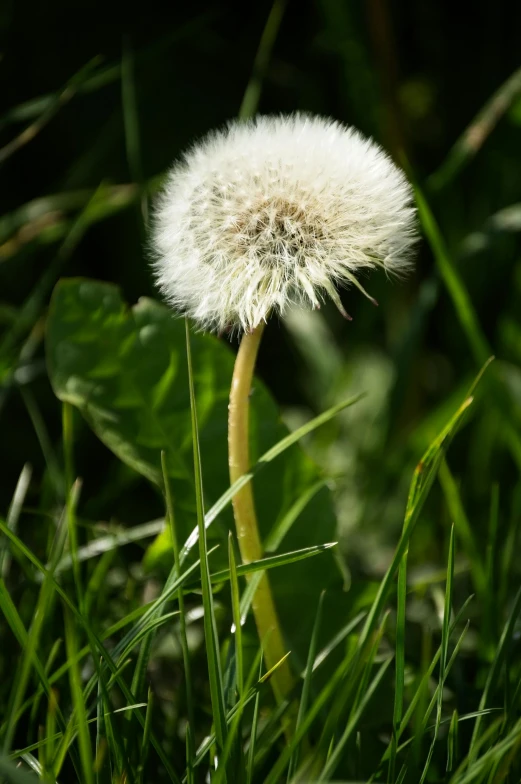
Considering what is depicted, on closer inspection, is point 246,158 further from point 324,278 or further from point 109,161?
point 109,161

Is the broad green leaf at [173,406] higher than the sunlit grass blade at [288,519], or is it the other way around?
the broad green leaf at [173,406]

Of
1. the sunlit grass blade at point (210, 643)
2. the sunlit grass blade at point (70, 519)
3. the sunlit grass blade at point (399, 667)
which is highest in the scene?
the sunlit grass blade at point (70, 519)

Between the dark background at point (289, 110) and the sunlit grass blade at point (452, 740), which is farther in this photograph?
the dark background at point (289, 110)

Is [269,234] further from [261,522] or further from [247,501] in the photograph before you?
[261,522]

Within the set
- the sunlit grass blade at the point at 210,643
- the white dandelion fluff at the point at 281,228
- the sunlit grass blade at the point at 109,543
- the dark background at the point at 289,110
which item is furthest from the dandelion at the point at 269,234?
the dark background at the point at 289,110

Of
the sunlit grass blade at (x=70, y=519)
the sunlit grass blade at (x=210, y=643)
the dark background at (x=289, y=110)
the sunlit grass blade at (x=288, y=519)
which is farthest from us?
the dark background at (x=289, y=110)

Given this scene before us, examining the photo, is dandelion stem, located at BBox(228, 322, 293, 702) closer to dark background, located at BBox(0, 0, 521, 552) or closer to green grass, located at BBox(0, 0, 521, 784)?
green grass, located at BBox(0, 0, 521, 784)

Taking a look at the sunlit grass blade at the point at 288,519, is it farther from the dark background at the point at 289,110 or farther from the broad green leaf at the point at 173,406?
the dark background at the point at 289,110
